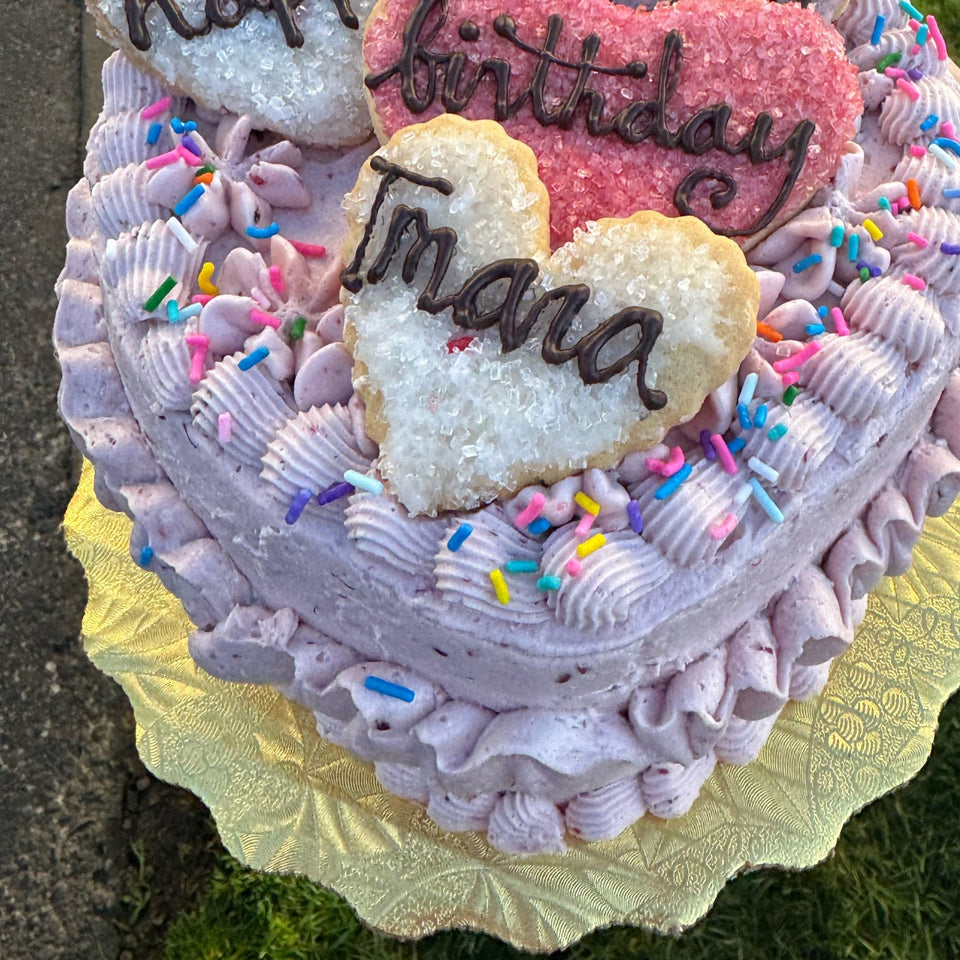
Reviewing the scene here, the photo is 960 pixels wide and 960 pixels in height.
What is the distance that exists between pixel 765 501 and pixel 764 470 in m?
0.05

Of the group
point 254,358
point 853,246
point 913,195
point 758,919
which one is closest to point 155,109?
point 254,358

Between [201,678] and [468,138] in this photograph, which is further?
[201,678]

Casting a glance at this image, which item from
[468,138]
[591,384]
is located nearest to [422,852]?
[591,384]

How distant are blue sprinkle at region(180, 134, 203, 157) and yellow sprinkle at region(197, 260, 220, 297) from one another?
26 centimetres

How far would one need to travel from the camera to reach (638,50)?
6.62ft

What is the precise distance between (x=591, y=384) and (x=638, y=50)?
2.22 feet

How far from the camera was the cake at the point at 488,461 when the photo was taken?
1.87m

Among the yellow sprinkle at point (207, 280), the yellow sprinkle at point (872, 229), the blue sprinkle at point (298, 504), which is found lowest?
the blue sprinkle at point (298, 504)

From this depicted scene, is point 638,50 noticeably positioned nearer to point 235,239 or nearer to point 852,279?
point 852,279

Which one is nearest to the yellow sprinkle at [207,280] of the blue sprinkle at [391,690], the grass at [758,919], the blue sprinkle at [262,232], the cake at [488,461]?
the cake at [488,461]

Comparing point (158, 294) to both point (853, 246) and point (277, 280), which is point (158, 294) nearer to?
point (277, 280)

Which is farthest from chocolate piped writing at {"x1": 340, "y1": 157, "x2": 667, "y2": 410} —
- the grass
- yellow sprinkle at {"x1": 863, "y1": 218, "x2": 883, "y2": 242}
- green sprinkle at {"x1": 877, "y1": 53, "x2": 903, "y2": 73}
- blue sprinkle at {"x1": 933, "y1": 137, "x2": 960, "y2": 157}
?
the grass

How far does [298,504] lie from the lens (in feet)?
6.27

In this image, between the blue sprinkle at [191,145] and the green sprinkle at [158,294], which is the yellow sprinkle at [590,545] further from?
the blue sprinkle at [191,145]
